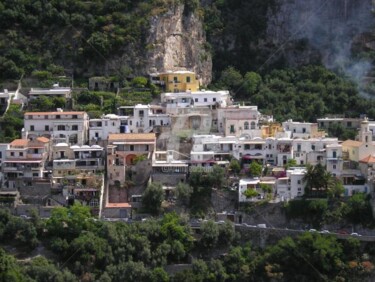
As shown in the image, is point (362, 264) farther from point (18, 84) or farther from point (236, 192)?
point (18, 84)

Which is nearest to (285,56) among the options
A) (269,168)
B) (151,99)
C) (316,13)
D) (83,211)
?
(316,13)

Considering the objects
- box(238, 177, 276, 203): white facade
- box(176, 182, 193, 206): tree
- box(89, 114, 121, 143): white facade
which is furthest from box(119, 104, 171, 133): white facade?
box(238, 177, 276, 203): white facade

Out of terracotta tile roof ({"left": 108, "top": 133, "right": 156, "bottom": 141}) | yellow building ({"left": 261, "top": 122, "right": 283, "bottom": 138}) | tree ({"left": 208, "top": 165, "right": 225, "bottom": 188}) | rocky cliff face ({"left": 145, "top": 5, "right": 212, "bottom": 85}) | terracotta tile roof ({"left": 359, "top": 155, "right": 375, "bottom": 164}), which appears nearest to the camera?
tree ({"left": 208, "top": 165, "right": 225, "bottom": 188})

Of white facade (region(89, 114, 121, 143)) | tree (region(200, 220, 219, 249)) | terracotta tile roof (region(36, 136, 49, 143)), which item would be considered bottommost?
tree (region(200, 220, 219, 249))

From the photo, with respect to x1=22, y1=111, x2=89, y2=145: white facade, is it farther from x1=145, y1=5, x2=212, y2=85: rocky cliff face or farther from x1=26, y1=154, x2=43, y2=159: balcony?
x1=145, y1=5, x2=212, y2=85: rocky cliff face

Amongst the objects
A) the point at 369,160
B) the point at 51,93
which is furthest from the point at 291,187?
the point at 51,93

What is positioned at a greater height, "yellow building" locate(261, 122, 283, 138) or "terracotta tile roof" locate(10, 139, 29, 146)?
"yellow building" locate(261, 122, 283, 138)
